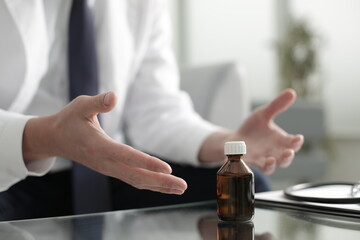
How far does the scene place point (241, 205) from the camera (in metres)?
0.68

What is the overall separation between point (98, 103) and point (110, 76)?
2.18 feet

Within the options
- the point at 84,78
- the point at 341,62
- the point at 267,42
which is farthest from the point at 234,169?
the point at 267,42

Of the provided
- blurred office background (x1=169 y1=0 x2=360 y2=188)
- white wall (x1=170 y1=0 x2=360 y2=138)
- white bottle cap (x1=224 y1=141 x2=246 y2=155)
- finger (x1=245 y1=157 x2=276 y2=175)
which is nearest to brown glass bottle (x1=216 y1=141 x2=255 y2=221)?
white bottle cap (x1=224 y1=141 x2=246 y2=155)

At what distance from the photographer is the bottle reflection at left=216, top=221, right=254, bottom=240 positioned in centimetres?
60

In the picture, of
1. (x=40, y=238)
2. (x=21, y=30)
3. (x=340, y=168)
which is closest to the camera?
(x=40, y=238)

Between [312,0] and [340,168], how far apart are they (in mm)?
1610

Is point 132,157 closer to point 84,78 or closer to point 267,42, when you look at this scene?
point 84,78

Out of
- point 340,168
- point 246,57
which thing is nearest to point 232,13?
point 246,57

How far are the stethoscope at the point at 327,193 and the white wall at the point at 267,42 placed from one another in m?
3.64

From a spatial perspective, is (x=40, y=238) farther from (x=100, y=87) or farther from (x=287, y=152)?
(x=100, y=87)

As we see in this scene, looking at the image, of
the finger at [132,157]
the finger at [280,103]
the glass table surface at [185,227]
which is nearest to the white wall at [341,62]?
the finger at [280,103]

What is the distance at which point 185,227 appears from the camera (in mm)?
702

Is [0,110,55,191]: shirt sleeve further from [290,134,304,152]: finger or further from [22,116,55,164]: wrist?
[290,134,304,152]: finger

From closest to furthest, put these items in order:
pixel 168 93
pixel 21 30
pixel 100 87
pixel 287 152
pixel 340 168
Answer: pixel 287 152 → pixel 21 30 → pixel 100 87 → pixel 168 93 → pixel 340 168
